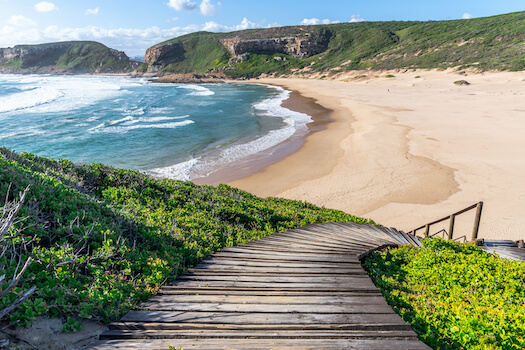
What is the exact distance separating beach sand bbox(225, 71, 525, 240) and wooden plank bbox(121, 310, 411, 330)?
9191 mm

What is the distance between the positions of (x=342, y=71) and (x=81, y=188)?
7975 cm

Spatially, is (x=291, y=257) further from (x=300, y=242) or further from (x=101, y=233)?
(x=101, y=233)

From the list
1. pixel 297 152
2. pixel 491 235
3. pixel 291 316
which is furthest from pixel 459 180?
pixel 291 316

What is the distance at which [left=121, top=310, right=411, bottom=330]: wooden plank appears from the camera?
327 centimetres

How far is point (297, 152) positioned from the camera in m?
21.1

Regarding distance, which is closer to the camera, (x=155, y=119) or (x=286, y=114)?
(x=155, y=119)

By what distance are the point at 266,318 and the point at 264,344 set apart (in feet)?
1.37

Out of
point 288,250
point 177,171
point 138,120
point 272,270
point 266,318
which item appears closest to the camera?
point 266,318

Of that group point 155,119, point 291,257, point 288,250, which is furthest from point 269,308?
point 155,119

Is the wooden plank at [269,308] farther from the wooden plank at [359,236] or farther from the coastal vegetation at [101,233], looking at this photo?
the wooden plank at [359,236]

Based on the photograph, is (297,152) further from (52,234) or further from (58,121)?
(58,121)

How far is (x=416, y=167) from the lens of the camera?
16969mm

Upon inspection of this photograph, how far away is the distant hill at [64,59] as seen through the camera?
478 feet

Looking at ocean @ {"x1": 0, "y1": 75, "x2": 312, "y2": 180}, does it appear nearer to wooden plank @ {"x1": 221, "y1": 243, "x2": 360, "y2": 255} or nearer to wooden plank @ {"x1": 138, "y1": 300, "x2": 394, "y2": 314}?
wooden plank @ {"x1": 221, "y1": 243, "x2": 360, "y2": 255}
